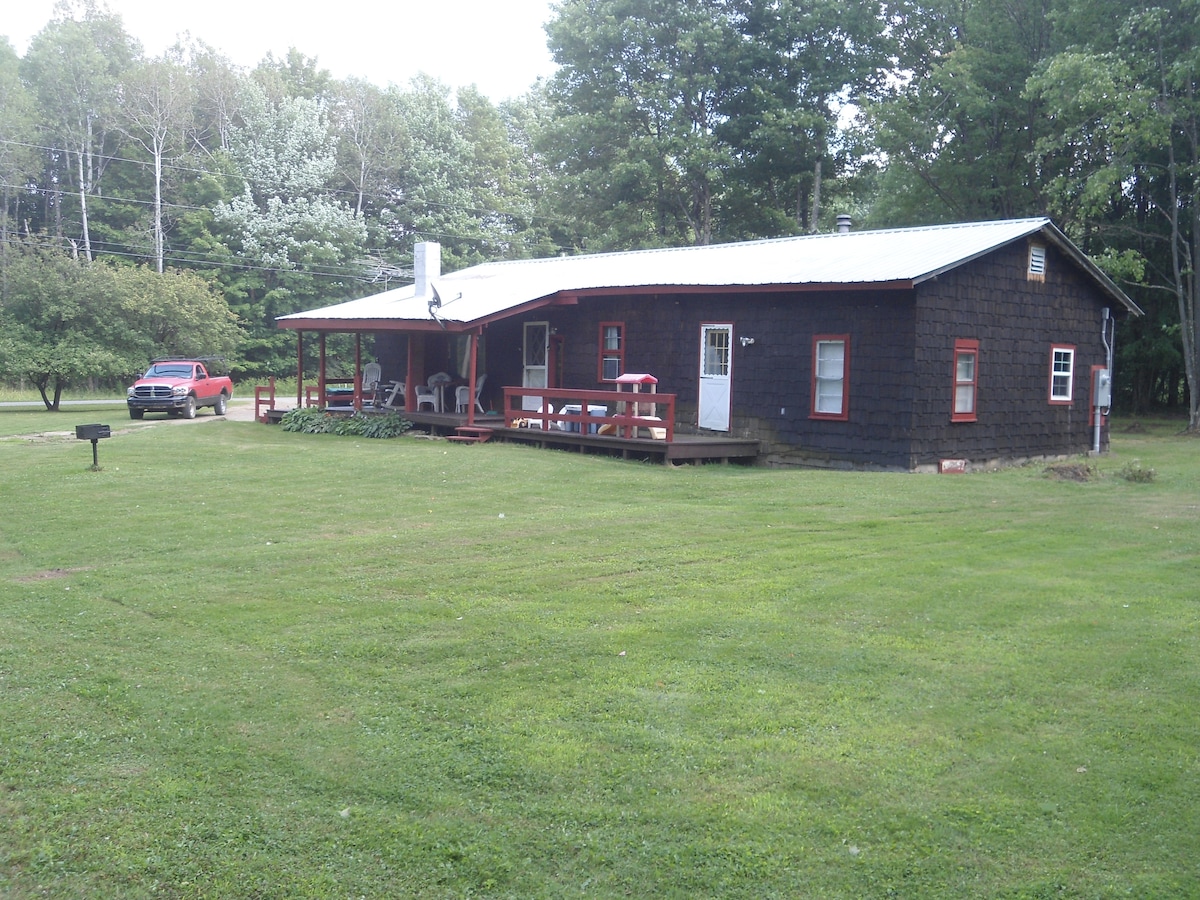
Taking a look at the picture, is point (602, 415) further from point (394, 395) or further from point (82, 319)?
point (82, 319)

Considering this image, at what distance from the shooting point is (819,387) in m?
18.1

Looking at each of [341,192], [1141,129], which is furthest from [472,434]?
[341,192]

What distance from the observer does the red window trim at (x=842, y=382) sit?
1756 centimetres

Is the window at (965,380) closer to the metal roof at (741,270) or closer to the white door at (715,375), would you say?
the metal roof at (741,270)

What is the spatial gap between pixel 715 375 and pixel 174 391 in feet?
49.0

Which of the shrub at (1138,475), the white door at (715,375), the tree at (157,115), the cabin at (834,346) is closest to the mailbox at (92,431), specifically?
the cabin at (834,346)

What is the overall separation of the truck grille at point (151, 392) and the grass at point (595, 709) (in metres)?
16.9

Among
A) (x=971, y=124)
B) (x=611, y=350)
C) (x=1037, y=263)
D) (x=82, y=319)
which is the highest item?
A: (x=971, y=124)

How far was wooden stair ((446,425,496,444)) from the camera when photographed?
67.5 feet

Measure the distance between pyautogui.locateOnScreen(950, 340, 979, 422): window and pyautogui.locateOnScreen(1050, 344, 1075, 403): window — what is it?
280cm

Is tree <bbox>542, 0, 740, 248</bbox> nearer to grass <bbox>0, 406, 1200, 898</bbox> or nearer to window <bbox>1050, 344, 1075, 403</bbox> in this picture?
window <bbox>1050, 344, 1075, 403</bbox>

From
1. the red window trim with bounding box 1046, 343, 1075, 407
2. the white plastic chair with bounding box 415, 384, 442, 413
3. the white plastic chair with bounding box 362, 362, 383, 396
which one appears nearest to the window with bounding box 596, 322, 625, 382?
the white plastic chair with bounding box 415, 384, 442, 413

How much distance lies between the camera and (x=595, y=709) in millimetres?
5668

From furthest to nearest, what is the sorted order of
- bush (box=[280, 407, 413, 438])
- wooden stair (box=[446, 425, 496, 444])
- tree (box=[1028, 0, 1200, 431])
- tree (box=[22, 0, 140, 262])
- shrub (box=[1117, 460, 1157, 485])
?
tree (box=[22, 0, 140, 262])
tree (box=[1028, 0, 1200, 431])
bush (box=[280, 407, 413, 438])
wooden stair (box=[446, 425, 496, 444])
shrub (box=[1117, 460, 1157, 485])
